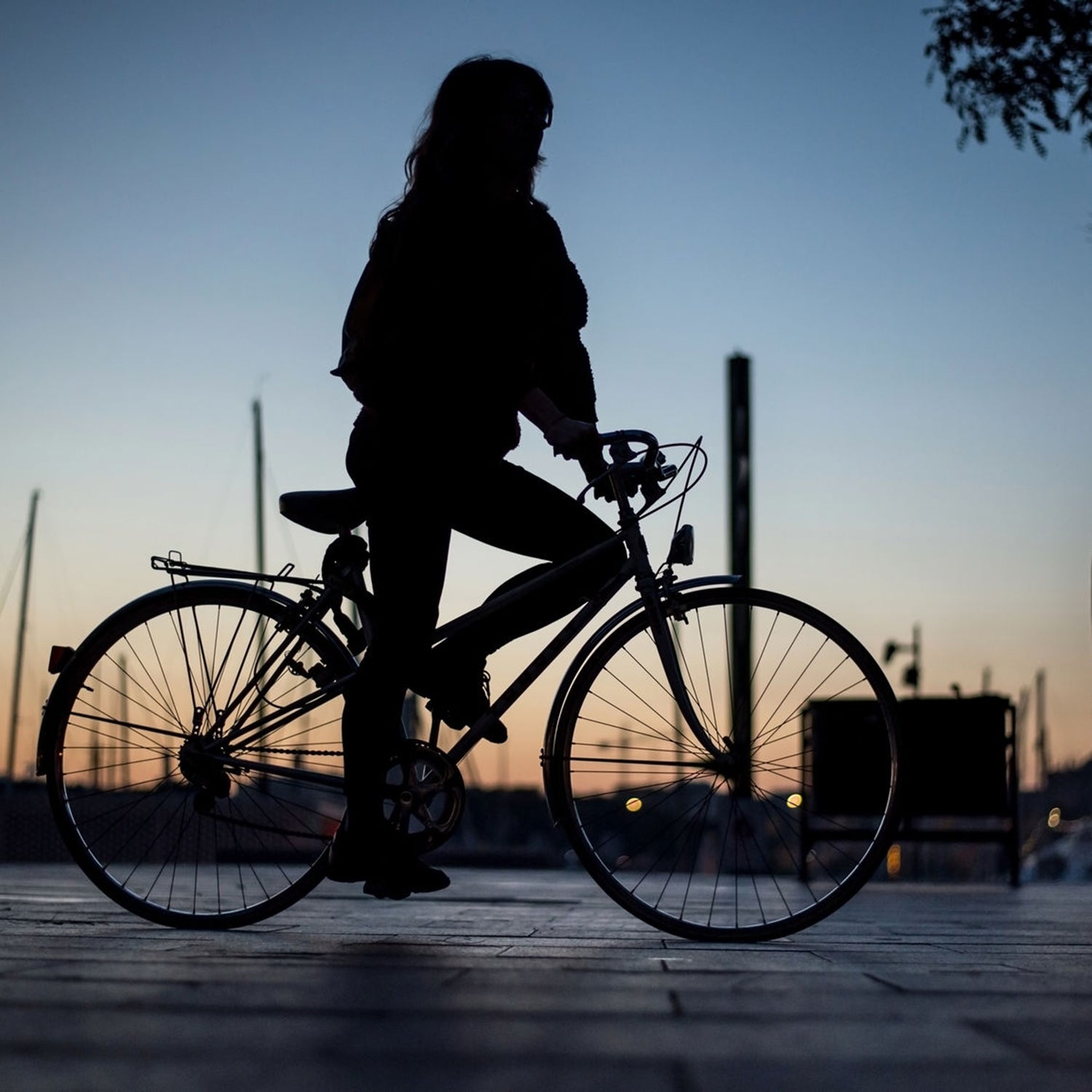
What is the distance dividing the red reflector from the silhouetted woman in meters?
0.73

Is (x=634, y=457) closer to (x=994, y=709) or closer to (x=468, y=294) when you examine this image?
(x=468, y=294)

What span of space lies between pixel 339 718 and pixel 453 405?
790mm

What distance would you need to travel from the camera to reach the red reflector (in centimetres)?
383

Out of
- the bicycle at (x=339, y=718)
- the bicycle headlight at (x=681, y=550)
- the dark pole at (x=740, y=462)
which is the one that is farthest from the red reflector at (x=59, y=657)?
the dark pole at (x=740, y=462)

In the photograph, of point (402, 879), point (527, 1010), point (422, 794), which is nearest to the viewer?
point (527, 1010)

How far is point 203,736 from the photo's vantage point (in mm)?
3844

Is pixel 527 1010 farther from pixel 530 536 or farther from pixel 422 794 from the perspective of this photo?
pixel 530 536

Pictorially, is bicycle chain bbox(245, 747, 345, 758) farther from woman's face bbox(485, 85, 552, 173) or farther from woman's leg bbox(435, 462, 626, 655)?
woman's face bbox(485, 85, 552, 173)

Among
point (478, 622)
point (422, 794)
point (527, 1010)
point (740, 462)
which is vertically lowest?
point (527, 1010)

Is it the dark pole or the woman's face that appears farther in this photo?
the dark pole

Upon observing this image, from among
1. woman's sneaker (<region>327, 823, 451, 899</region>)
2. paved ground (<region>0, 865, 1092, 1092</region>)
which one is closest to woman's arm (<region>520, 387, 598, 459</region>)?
woman's sneaker (<region>327, 823, 451, 899</region>)

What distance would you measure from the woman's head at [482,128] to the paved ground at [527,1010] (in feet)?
5.84

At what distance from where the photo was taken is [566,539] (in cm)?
377

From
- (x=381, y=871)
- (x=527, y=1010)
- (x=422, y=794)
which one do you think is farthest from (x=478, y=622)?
(x=527, y=1010)
